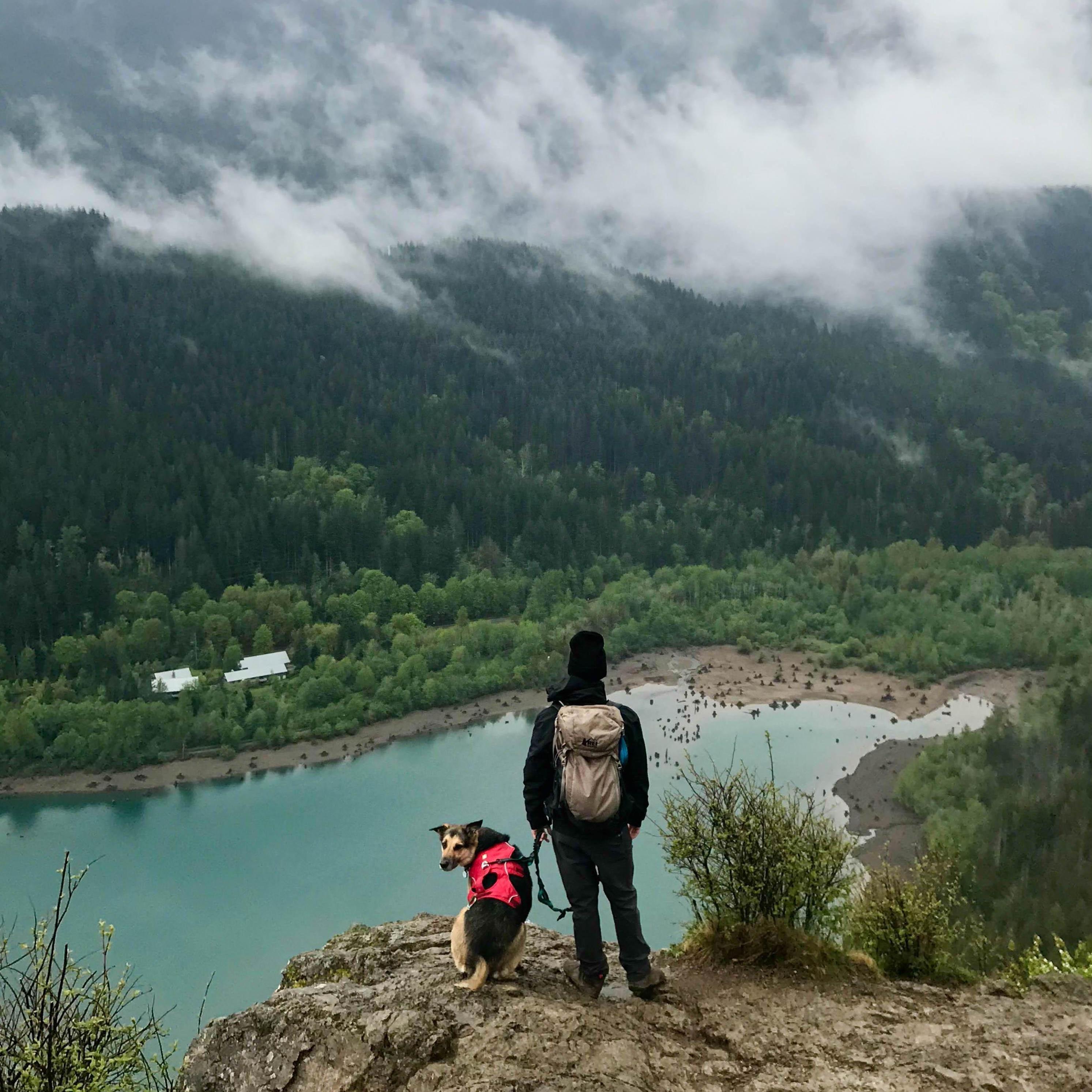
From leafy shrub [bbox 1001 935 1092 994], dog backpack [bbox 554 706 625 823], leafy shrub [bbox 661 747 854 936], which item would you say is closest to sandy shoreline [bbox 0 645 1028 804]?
leafy shrub [bbox 1001 935 1092 994]

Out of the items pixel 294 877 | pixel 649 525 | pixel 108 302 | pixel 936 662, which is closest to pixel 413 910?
pixel 294 877

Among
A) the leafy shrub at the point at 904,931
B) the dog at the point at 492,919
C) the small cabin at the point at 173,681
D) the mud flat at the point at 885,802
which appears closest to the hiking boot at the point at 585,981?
the dog at the point at 492,919

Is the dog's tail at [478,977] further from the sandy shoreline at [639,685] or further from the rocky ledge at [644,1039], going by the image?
the sandy shoreline at [639,685]

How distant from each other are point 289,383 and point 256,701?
58431mm

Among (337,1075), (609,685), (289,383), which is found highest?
(289,383)

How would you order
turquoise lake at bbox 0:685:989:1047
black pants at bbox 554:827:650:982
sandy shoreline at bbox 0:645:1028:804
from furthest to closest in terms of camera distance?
sandy shoreline at bbox 0:645:1028:804 < turquoise lake at bbox 0:685:989:1047 < black pants at bbox 554:827:650:982

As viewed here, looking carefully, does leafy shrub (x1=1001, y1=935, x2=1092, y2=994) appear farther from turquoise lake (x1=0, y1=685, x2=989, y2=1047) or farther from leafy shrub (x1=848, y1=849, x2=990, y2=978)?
turquoise lake (x1=0, y1=685, x2=989, y2=1047)

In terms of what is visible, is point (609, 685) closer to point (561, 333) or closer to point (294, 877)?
point (294, 877)

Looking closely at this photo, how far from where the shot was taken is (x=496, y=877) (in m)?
5.55

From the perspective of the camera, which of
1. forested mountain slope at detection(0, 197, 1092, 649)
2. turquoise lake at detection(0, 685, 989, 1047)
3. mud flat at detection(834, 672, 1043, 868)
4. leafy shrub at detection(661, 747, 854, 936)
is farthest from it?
forested mountain slope at detection(0, 197, 1092, 649)

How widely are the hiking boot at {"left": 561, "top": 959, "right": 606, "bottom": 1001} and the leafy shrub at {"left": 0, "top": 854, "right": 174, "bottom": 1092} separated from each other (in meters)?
2.41

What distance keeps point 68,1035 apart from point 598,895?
3.06m

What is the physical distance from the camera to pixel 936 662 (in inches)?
2608

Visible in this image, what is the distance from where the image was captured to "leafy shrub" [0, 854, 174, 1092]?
14.1ft
